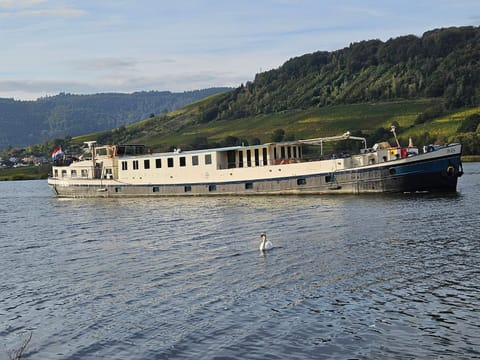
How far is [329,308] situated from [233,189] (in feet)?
150

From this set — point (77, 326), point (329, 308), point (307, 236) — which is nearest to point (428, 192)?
point (307, 236)

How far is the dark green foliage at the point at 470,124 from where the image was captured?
12988 cm

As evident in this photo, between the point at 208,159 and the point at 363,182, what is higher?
the point at 208,159

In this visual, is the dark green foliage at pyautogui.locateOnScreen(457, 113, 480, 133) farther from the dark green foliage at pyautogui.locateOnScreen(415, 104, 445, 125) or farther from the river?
the river

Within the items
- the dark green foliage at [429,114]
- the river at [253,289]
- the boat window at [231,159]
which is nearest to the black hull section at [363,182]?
the boat window at [231,159]

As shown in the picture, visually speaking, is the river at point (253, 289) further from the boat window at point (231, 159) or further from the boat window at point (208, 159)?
the boat window at point (231, 159)

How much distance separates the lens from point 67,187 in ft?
267

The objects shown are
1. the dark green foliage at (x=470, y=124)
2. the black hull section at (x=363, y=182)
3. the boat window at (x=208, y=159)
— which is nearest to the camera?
the black hull section at (x=363, y=182)

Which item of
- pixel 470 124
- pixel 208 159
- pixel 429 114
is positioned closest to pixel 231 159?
pixel 208 159

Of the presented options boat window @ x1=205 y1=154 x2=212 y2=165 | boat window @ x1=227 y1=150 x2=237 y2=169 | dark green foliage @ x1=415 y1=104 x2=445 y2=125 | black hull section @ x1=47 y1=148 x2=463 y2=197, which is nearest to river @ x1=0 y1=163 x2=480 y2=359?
black hull section @ x1=47 y1=148 x2=463 y2=197

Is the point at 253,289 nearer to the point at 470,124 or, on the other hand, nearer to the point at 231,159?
the point at 231,159

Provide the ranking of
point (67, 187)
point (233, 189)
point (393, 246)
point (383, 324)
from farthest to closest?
1. point (67, 187)
2. point (233, 189)
3. point (393, 246)
4. point (383, 324)

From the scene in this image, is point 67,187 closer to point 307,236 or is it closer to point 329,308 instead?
point 307,236

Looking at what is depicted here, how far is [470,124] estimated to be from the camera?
13012 centimetres
